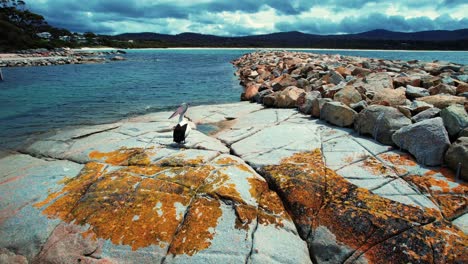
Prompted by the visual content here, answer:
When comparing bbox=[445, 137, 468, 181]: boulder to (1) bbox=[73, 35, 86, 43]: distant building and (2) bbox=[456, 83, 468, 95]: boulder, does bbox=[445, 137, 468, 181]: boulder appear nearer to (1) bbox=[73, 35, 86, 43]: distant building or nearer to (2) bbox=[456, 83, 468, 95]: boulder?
(2) bbox=[456, 83, 468, 95]: boulder

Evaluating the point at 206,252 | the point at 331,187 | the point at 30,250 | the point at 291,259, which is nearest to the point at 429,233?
the point at 331,187

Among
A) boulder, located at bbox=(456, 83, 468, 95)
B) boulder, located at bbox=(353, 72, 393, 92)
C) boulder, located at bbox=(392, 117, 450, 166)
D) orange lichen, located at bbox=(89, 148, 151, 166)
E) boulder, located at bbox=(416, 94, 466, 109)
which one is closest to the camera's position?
boulder, located at bbox=(392, 117, 450, 166)

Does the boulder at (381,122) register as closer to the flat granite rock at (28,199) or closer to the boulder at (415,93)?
the boulder at (415,93)

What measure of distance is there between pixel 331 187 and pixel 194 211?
6.34 ft

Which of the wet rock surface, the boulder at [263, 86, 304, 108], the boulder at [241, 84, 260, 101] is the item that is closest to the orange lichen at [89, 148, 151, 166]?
the wet rock surface

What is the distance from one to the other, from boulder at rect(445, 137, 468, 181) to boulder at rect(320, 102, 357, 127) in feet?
7.20

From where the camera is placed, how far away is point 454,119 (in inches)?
185

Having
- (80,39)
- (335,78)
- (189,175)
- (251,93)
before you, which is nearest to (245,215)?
(189,175)

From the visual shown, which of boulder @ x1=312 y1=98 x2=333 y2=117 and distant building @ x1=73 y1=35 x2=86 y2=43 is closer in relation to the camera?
boulder @ x1=312 y1=98 x2=333 y2=117

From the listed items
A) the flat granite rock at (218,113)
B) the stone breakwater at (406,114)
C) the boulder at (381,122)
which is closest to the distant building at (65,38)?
the flat granite rock at (218,113)

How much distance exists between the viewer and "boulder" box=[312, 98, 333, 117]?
286 inches

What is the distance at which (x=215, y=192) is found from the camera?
3.96 metres

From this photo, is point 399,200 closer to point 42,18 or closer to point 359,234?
point 359,234

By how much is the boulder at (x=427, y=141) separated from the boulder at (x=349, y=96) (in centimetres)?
248
